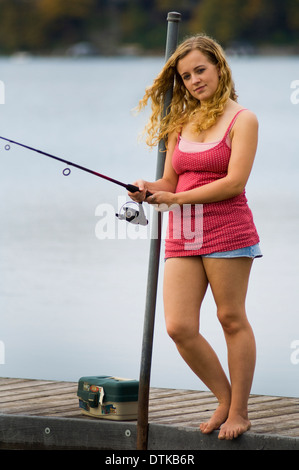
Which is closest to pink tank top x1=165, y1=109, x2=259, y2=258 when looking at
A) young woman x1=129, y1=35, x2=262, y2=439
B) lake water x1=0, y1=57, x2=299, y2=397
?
young woman x1=129, y1=35, x2=262, y2=439

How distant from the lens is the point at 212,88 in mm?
3561

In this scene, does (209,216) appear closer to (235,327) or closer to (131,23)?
(235,327)

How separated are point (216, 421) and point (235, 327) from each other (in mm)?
369

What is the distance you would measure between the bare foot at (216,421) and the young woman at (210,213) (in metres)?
0.05

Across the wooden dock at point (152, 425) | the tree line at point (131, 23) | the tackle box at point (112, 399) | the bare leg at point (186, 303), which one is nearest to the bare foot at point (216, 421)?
the wooden dock at point (152, 425)

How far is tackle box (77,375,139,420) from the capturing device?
12.8 feet

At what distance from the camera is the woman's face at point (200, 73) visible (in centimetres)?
354

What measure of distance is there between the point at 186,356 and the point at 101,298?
4.24 m

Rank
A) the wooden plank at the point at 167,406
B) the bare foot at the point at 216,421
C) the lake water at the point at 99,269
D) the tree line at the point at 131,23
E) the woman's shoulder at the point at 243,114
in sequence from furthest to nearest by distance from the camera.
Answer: the tree line at the point at 131,23 → the lake water at the point at 99,269 → the wooden plank at the point at 167,406 → the bare foot at the point at 216,421 → the woman's shoulder at the point at 243,114

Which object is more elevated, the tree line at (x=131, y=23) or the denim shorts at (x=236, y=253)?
the tree line at (x=131, y=23)

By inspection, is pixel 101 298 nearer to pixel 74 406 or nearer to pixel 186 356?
pixel 74 406

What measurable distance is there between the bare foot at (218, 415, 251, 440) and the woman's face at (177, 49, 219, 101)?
1.13 meters

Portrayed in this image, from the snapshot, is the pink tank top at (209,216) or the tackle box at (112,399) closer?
the pink tank top at (209,216)

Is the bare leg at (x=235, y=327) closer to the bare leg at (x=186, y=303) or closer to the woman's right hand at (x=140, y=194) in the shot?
the bare leg at (x=186, y=303)
